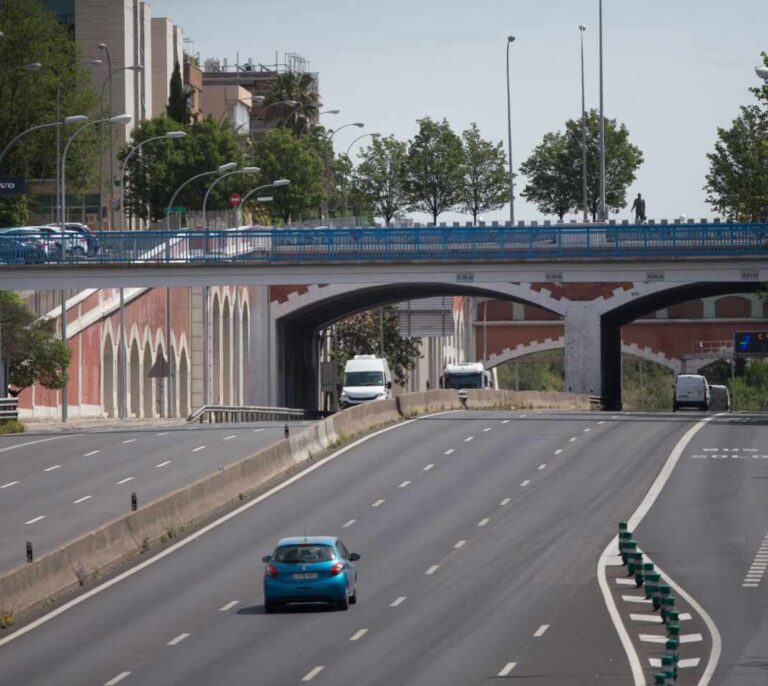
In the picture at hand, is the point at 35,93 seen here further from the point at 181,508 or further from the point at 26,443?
the point at 181,508

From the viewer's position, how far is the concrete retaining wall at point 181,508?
34.9m

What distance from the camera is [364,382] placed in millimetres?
90438

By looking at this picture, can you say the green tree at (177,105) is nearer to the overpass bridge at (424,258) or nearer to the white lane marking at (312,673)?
the overpass bridge at (424,258)

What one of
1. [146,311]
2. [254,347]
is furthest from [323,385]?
[146,311]

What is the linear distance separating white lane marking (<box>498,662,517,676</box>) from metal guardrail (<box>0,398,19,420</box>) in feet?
150

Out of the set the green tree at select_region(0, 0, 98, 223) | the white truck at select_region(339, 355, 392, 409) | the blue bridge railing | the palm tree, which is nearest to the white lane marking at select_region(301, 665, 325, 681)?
the blue bridge railing

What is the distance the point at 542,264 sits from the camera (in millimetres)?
72688

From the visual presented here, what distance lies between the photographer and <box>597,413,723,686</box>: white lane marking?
26.9 metres

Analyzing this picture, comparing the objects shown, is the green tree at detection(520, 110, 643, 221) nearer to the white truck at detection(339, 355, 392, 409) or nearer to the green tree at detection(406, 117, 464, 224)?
the green tree at detection(406, 117, 464, 224)

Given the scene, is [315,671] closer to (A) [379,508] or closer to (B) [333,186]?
(A) [379,508]

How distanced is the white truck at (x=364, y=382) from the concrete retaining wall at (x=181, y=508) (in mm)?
11282

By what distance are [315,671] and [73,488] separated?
2414cm

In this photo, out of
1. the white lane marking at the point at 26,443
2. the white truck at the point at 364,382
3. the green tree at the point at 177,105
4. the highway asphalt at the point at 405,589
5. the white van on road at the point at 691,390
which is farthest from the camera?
the green tree at the point at 177,105

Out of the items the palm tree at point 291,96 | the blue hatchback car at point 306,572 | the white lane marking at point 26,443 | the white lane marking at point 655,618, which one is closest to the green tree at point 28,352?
the white lane marking at point 26,443
